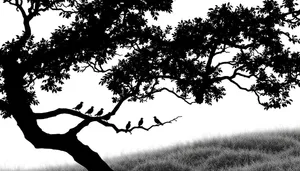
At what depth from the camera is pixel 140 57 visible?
10.5 metres

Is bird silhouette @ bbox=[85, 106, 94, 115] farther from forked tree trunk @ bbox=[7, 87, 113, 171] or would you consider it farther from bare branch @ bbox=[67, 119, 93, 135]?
forked tree trunk @ bbox=[7, 87, 113, 171]

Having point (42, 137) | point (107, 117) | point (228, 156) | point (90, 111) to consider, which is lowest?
point (228, 156)

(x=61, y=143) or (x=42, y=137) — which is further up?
(x=42, y=137)

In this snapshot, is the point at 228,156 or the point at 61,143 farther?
the point at 228,156

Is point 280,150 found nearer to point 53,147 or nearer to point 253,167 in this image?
point 253,167

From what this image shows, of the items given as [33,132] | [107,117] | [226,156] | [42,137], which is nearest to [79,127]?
[107,117]

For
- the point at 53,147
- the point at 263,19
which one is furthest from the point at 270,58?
the point at 53,147

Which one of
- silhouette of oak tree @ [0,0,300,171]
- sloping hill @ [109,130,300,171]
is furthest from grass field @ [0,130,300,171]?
silhouette of oak tree @ [0,0,300,171]

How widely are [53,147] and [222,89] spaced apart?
5.91 metres

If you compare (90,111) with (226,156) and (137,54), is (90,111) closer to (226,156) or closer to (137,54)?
(137,54)

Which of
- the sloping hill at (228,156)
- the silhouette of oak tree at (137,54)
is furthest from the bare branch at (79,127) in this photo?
the sloping hill at (228,156)

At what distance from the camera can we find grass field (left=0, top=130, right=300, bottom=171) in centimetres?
1481

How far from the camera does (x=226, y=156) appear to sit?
16.0 metres

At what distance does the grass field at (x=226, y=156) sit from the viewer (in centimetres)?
1481
